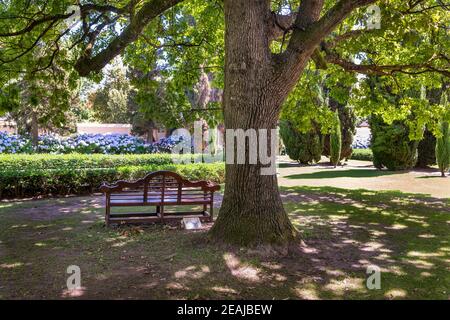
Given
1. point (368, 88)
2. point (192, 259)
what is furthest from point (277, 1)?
point (192, 259)

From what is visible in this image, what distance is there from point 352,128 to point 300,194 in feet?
49.9

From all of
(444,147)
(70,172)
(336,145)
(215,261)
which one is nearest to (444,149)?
(444,147)

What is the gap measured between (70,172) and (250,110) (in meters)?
8.50

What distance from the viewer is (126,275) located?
5.00m

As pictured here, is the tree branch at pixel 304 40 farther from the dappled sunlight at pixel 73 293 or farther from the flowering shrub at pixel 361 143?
the flowering shrub at pixel 361 143

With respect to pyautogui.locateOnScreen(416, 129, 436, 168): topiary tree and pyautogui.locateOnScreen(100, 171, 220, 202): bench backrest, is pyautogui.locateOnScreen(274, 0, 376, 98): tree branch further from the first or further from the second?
pyautogui.locateOnScreen(416, 129, 436, 168): topiary tree

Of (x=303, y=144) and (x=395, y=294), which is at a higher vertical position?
(x=303, y=144)

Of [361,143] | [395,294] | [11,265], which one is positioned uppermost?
[361,143]

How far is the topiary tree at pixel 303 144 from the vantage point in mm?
26375

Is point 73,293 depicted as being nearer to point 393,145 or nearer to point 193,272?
point 193,272

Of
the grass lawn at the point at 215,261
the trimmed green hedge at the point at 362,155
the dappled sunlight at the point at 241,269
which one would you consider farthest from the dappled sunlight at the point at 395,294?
the trimmed green hedge at the point at 362,155

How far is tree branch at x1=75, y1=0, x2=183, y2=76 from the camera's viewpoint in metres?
7.34

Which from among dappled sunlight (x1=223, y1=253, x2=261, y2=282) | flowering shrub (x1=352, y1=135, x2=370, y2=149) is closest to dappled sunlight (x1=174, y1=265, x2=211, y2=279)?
dappled sunlight (x1=223, y1=253, x2=261, y2=282)

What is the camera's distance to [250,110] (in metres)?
5.96
